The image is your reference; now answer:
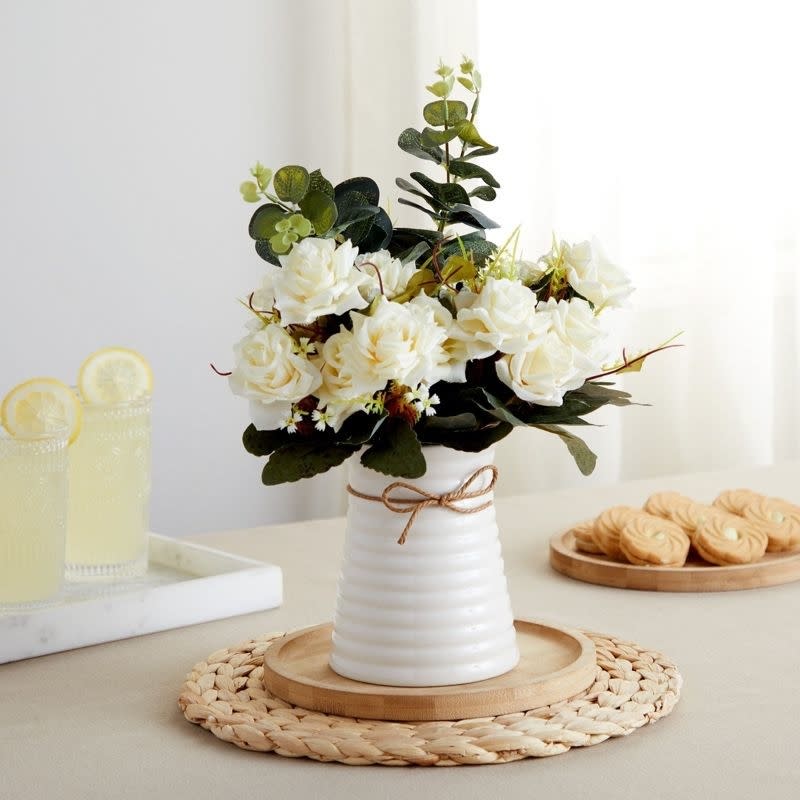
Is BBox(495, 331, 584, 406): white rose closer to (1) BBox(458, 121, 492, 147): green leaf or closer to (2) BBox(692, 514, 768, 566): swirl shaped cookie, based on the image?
(1) BBox(458, 121, 492, 147): green leaf

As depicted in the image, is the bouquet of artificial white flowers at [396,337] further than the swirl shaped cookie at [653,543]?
No

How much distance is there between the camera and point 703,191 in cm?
321

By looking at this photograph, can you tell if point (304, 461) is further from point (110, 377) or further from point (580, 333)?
point (110, 377)

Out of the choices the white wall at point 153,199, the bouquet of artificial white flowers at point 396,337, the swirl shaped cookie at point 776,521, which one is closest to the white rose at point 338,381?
the bouquet of artificial white flowers at point 396,337

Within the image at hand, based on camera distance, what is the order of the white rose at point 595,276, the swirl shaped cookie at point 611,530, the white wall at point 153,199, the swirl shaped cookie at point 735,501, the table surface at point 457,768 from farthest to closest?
the white wall at point 153,199 → the swirl shaped cookie at point 735,501 → the swirl shaped cookie at point 611,530 → the white rose at point 595,276 → the table surface at point 457,768

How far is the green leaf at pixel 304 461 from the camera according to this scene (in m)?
0.82

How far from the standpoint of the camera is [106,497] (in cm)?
119

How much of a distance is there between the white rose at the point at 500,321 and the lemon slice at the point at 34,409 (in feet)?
1.41

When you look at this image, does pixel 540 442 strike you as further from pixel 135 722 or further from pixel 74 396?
pixel 135 722

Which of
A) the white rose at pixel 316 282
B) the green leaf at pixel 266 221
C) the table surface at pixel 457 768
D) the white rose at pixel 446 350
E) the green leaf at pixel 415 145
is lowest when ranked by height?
the table surface at pixel 457 768

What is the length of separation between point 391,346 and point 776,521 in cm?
72

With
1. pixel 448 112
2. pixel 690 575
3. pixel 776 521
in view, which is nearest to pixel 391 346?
pixel 448 112

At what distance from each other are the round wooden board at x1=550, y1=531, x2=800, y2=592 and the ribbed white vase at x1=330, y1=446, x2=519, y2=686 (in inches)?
15.6

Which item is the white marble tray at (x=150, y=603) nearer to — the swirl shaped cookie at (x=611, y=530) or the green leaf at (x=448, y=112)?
the swirl shaped cookie at (x=611, y=530)
